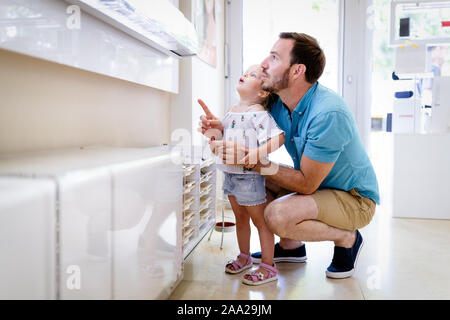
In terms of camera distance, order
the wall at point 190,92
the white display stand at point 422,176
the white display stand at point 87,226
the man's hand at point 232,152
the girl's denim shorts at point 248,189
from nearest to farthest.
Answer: the white display stand at point 87,226
the man's hand at point 232,152
the girl's denim shorts at point 248,189
the wall at point 190,92
the white display stand at point 422,176

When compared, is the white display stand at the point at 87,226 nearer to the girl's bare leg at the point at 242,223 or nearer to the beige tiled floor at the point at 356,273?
the beige tiled floor at the point at 356,273

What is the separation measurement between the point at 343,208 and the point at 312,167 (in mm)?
276

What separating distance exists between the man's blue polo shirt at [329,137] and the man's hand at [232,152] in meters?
0.24

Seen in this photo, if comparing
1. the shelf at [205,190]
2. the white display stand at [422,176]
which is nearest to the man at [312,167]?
the shelf at [205,190]

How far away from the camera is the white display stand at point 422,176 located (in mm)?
2684

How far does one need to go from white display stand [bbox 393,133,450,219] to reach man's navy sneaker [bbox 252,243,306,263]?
1270 mm

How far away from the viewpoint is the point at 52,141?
1.15m

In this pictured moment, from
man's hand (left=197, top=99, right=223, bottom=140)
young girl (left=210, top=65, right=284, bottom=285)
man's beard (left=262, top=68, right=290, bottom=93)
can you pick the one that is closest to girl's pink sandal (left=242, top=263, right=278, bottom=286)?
young girl (left=210, top=65, right=284, bottom=285)

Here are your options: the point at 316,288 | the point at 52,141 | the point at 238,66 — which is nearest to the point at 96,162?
the point at 52,141

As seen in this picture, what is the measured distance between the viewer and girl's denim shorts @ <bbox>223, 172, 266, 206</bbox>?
1538mm

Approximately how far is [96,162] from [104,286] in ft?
0.86

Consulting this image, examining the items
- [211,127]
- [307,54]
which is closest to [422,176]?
[307,54]

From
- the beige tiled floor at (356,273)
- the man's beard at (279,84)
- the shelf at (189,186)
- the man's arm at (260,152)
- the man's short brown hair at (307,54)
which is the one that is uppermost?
the man's short brown hair at (307,54)

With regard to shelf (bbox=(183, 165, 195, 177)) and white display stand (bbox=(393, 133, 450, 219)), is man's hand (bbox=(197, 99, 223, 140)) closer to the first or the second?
shelf (bbox=(183, 165, 195, 177))
